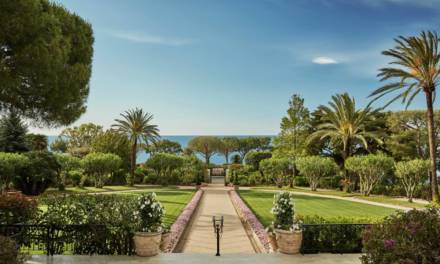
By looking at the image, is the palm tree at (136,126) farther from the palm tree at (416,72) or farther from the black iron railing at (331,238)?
the black iron railing at (331,238)

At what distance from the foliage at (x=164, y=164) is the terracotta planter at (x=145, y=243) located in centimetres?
3102

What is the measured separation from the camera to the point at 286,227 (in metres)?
8.73

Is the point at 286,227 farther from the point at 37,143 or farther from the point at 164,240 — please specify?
the point at 37,143

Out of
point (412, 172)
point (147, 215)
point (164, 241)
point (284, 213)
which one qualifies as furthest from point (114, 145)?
point (284, 213)

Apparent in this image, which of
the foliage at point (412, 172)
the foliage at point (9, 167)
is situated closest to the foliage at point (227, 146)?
the foliage at point (412, 172)

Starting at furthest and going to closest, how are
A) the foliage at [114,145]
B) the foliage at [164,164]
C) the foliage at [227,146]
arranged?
the foliage at [227,146]
the foliage at [114,145]
the foliage at [164,164]

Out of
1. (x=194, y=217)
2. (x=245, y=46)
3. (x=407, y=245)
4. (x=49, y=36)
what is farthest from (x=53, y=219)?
(x=245, y=46)

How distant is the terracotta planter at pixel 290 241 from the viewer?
8.49 metres

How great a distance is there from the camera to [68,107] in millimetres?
8695

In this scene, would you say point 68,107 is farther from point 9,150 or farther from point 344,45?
point 9,150

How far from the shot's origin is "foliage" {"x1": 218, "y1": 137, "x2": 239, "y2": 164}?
66250mm

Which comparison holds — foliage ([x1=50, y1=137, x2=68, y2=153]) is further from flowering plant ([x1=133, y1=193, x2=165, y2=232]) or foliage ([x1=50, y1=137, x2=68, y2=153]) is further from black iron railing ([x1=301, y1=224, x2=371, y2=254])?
black iron railing ([x1=301, y1=224, x2=371, y2=254])

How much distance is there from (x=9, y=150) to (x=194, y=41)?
27440 mm

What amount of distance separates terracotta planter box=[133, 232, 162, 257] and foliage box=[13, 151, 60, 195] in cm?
2289
